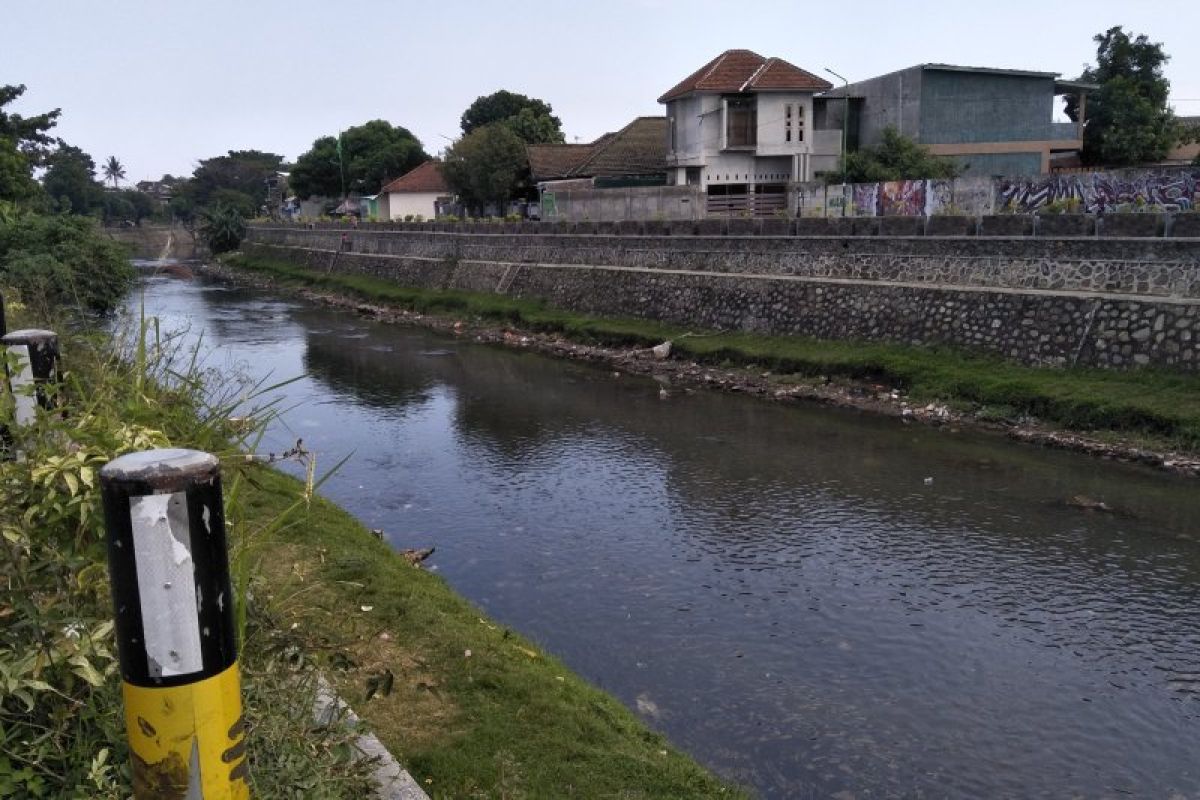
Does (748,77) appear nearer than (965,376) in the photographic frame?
No

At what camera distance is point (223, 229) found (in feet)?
217

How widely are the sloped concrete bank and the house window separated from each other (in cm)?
843

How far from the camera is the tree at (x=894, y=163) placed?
31.4m

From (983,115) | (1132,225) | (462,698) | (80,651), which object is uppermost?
(983,115)

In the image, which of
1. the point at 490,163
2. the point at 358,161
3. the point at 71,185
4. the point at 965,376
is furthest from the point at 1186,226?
the point at 71,185

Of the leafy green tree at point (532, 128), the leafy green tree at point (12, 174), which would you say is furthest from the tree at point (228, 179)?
the leafy green tree at point (12, 174)

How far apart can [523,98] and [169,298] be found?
29.2 meters

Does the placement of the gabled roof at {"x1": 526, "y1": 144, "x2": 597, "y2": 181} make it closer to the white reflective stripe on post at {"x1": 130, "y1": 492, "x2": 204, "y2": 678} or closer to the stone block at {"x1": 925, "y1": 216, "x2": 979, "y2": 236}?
the stone block at {"x1": 925, "y1": 216, "x2": 979, "y2": 236}

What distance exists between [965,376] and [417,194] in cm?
4662

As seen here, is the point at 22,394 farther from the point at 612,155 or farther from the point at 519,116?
the point at 519,116

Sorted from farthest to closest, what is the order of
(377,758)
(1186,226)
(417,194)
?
(417,194) < (1186,226) < (377,758)

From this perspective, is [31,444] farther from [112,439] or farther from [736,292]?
[736,292]

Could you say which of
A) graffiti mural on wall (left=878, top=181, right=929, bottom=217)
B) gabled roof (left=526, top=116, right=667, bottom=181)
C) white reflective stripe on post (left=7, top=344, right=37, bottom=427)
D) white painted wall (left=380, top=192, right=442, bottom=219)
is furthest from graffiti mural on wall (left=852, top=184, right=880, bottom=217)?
white painted wall (left=380, top=192, right=442, bottom=219)

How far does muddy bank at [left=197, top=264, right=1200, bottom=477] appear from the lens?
15.3 m
